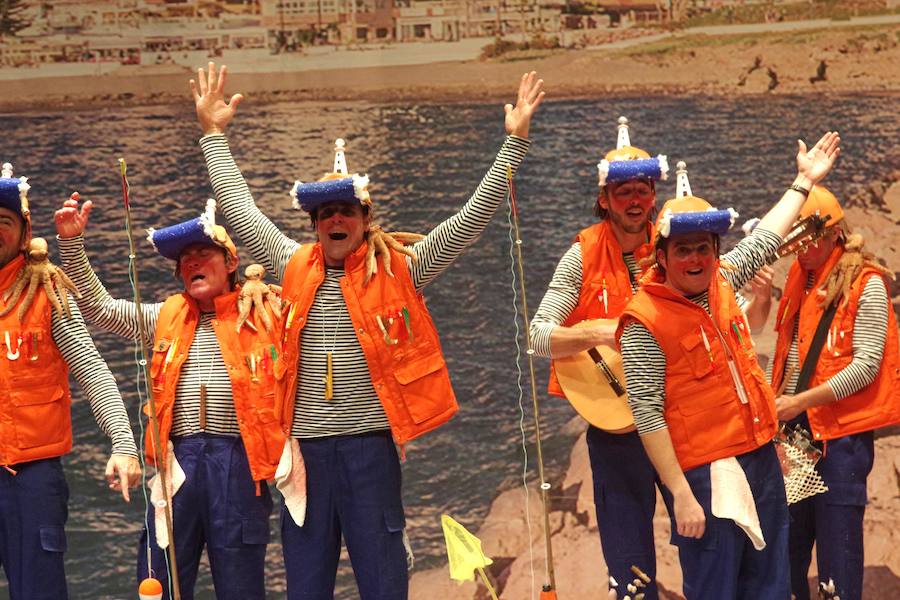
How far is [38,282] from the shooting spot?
3578mm

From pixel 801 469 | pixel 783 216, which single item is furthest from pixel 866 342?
pixel 783 216

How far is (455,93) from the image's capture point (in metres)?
6.00

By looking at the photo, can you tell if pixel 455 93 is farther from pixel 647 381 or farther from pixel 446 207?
pixel 647 381

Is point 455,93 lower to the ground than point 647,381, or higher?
higher

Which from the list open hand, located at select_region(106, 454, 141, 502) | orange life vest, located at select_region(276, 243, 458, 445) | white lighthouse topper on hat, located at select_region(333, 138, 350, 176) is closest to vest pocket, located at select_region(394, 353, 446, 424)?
orange life vest, located at select_region(276, 243, 458, 445)

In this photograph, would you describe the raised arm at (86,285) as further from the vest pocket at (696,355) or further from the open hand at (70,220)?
the vest pocket at (696,355)

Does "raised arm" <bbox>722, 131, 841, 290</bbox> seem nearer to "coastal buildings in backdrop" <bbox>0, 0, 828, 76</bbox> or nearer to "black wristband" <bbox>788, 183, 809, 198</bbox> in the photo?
"black wristband" <bbox>788, 183, 809, 198</bbox>

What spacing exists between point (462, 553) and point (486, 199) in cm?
111

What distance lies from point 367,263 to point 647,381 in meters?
0.80

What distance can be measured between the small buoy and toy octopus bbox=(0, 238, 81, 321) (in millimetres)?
767

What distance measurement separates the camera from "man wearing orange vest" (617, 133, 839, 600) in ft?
10.1

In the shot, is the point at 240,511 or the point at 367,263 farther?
the point at 240,511

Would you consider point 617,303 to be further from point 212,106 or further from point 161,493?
point 161,493

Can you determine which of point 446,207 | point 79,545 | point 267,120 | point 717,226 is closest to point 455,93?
point 446,207
